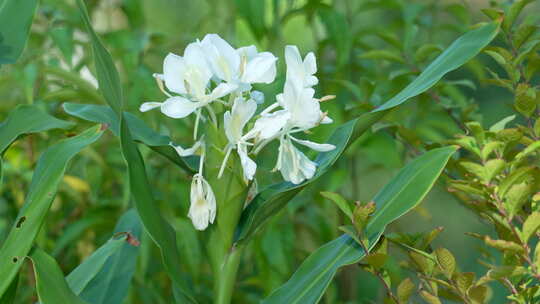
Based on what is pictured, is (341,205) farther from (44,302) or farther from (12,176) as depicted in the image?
(12,176)

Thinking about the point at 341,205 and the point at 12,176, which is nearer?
the point at 341,205

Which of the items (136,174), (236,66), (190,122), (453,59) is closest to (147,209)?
(136,174)

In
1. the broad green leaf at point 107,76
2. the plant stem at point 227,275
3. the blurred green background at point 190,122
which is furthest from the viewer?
the blurred green background at point 190,122

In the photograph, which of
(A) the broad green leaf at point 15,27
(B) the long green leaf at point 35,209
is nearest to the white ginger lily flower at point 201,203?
(B) the long green leaf at point 35,209

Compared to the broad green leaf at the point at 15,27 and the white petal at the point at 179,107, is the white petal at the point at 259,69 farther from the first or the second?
the broad green leaf at the point at 15,27

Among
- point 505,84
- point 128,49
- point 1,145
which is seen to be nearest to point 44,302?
point 1,145

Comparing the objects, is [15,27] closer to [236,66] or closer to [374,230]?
[236,66]

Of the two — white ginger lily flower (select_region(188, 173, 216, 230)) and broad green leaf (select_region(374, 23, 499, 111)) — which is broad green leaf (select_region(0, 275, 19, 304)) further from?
broad green leaf (select_region(374, 23, 499, 111))

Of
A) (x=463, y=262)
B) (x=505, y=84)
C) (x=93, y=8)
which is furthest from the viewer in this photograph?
(x=463, y=262)
